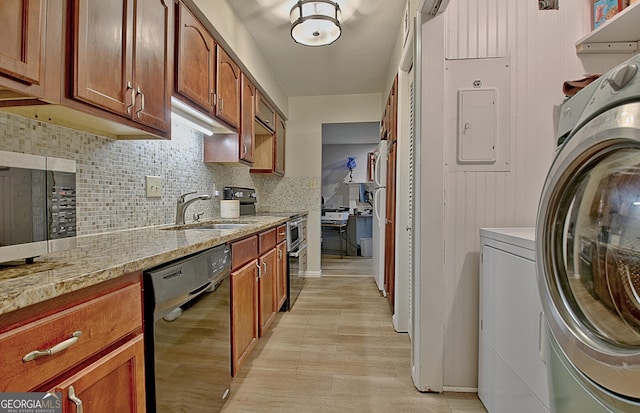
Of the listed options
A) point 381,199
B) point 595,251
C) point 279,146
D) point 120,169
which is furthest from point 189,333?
point 279,146

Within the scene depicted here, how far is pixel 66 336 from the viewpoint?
663 millimetres

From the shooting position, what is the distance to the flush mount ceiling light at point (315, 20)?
2.01 meters

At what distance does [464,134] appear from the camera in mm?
1626

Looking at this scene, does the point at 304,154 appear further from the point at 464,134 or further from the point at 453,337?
the point at 453,337

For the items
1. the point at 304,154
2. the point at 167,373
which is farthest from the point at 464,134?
the point at 304,154

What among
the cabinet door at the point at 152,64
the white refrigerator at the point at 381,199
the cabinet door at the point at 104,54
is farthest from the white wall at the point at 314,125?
the cabinet door at the point at 104,54

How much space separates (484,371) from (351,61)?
2.95m

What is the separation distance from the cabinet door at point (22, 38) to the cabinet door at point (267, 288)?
148cm

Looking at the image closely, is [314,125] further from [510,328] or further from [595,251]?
[595,251]

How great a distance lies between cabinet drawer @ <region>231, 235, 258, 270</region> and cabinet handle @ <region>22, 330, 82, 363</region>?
922 millimetres

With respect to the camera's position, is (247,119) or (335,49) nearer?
(247,119)

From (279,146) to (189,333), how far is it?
9.97ft

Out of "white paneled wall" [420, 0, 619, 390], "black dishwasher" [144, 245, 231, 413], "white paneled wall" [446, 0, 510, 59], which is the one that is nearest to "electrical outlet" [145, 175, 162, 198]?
"black dishwasher" [144, 245, 231, 413]

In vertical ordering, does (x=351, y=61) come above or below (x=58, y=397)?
above
